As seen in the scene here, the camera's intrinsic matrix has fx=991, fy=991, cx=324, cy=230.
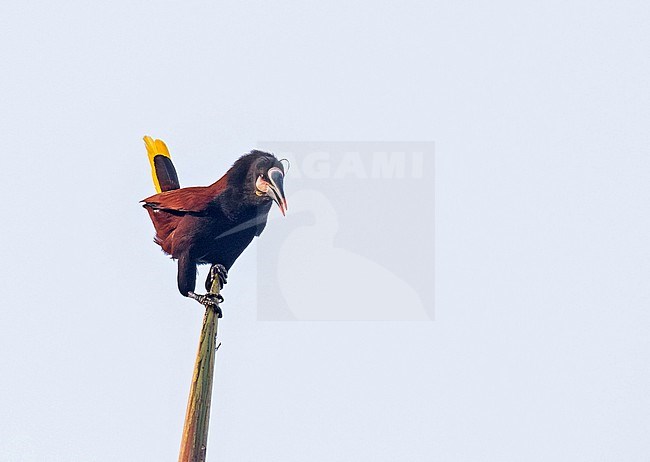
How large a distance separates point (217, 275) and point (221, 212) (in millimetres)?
1262

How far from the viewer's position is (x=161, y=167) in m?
13.9

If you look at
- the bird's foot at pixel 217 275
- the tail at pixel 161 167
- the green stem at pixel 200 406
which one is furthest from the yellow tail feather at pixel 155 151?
the green stem at pixel 200 406

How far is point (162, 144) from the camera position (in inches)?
560

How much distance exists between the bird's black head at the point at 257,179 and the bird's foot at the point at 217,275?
101cm

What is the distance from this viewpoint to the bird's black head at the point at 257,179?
1190 cm

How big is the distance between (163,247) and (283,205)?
1.82 m

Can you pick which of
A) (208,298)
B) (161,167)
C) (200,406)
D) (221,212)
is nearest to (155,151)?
(161,167)

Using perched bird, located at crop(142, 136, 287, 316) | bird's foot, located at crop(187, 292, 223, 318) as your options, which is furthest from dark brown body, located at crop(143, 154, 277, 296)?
bird's foot, located at crop(187, 292, 223, 318)

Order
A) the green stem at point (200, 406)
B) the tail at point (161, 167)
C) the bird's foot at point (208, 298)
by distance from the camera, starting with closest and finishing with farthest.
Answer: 1. the green stem at point (200, 406)
2. the bird's foot at point (208, 298)
3. the tail at point (161, 167)

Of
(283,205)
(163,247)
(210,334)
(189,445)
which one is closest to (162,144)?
(163,247)

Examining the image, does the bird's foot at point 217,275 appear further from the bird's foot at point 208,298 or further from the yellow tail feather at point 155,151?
the yellow tail feather at point 155,151

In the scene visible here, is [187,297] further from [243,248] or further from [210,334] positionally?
[210,334]

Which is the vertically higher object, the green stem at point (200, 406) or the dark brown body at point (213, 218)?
the dark brown body at point (213, 218)

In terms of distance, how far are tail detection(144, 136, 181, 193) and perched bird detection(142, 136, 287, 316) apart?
1270mm
